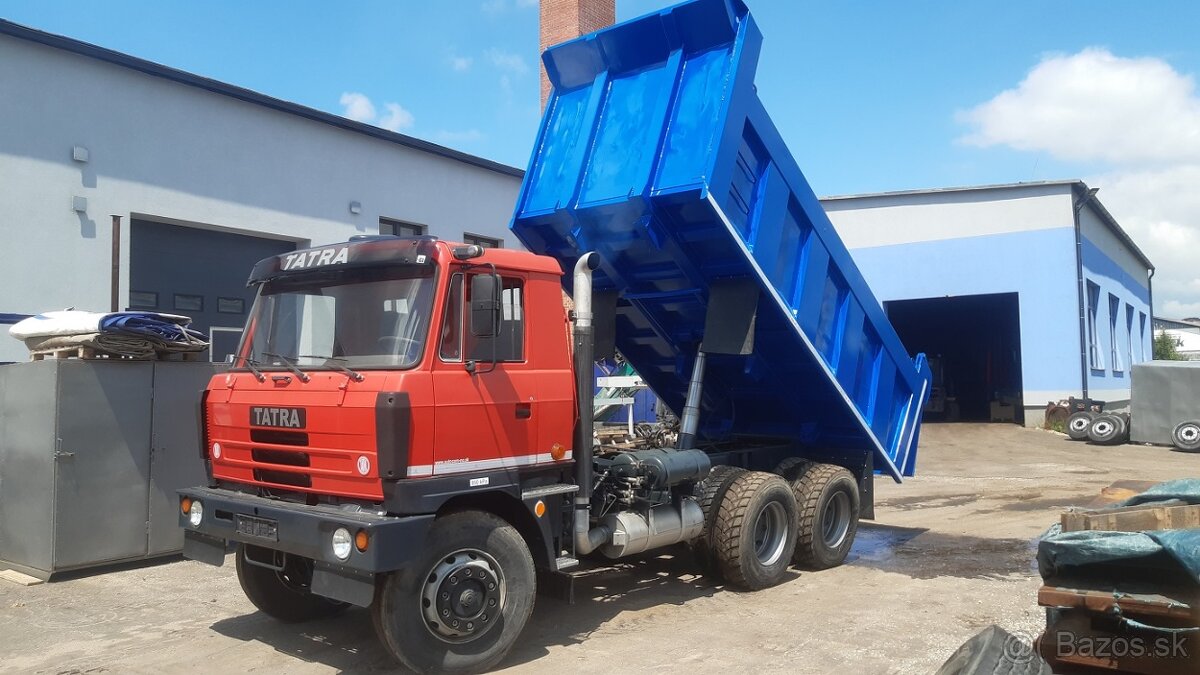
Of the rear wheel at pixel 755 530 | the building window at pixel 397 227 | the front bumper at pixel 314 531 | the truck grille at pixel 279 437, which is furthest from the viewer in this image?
the building window at pixel 397 227

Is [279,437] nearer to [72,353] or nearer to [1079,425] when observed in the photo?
[72,353]

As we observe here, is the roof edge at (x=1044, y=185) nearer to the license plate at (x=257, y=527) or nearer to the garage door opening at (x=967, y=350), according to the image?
the garage door opening at (x=967, y=350)

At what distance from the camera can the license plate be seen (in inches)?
207

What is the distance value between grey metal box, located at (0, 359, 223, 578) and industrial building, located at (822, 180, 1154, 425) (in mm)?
22041

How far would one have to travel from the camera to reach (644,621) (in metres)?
6.52

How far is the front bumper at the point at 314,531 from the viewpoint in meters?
4.82

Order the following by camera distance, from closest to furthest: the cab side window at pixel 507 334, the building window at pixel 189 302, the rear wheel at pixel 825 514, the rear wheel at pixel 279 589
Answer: the cab side window at pixel 507 334 < the rear wheel at pixel 279 589 < the rear wheel at pixel 825 514 < the building window at pixel 189 302

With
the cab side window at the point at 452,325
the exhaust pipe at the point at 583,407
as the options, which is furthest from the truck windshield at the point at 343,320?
the exhaust pipe at the point at 583,407

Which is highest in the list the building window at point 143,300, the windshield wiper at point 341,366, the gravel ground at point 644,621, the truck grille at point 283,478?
the building window at point 143,300

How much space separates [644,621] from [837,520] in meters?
2.86

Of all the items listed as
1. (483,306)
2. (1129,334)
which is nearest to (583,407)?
(483,306)

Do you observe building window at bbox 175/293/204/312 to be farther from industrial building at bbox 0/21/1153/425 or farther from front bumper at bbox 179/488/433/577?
front bumper at bbox 179/488/433/577

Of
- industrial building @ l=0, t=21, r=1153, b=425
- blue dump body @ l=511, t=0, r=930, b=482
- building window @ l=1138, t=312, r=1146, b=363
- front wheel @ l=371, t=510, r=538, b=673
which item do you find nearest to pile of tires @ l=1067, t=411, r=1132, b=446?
industrial building @ l=0, t=21, r=1153, b=425

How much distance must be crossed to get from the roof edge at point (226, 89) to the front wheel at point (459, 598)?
9358mm
